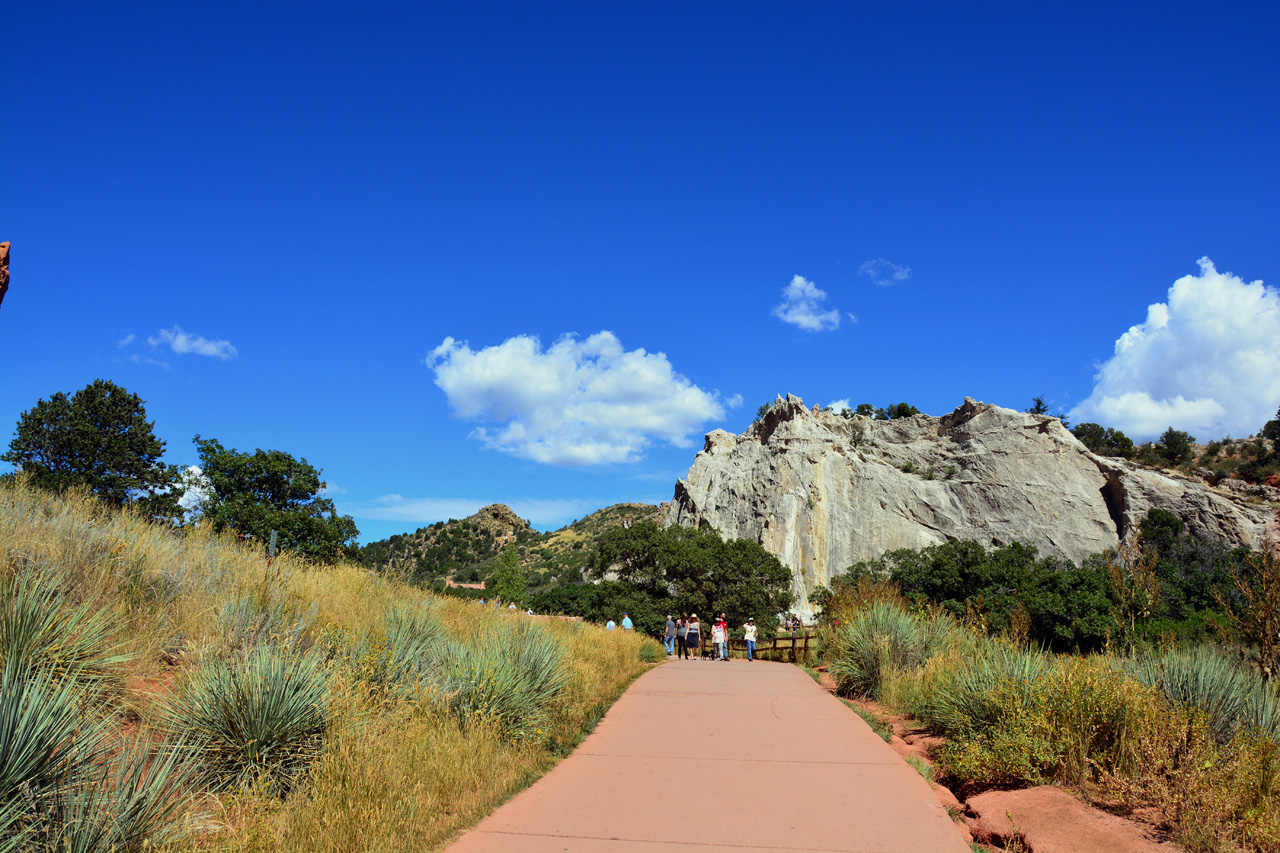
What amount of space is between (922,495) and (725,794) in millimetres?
65413

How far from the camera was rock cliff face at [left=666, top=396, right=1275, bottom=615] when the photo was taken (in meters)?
59.7

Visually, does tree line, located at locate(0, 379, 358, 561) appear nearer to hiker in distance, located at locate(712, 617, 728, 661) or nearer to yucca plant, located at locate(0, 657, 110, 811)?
hiker in distance, located at locate(712, 617, 728, 661)

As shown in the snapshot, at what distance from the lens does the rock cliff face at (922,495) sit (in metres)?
59.7

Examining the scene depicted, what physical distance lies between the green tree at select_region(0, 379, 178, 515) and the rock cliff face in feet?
145

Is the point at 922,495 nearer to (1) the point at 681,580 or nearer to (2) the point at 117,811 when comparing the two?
(1) the point at 681,580

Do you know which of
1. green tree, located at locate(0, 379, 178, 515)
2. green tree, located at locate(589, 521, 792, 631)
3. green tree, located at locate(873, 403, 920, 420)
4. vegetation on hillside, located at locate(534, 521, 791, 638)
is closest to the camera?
green tree, located at locate(0, 379, 178, 515)

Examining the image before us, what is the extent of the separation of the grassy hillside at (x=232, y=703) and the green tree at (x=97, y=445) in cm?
2581

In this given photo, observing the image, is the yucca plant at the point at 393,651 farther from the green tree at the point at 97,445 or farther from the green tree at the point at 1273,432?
the green tree at the point at 1273,432

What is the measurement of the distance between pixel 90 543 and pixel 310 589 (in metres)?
2.51

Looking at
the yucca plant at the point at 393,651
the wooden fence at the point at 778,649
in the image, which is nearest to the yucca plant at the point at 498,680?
the yucca plant at the point at 393,651

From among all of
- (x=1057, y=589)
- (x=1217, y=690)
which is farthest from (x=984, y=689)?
(x=1057, y=589)

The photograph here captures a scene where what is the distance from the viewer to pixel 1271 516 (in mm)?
52812

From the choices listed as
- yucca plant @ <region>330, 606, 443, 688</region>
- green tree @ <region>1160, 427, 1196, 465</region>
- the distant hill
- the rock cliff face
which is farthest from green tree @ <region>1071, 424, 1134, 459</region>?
yucca plant @ <region>330, 606, 443, 688</region>

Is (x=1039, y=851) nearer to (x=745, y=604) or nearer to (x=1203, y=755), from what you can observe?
(x=1203, y=755)
